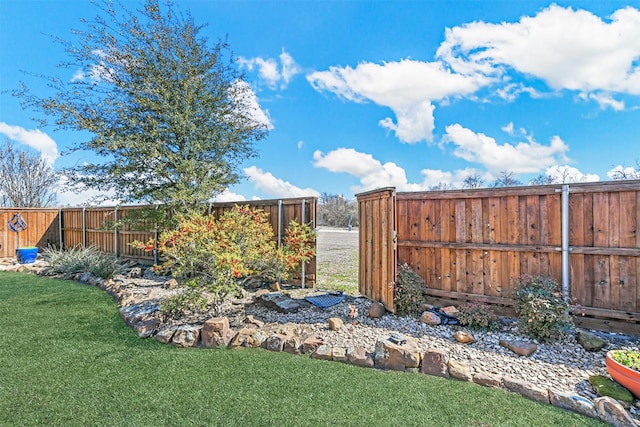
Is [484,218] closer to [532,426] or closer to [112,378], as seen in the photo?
[532,426]

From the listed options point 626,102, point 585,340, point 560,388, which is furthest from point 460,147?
point 560,388

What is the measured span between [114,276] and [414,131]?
30.0ft

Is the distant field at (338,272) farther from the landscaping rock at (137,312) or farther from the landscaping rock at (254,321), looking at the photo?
the landscaping rock at (137,312)

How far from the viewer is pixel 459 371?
8.68ft

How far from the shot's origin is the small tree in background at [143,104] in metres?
6.14

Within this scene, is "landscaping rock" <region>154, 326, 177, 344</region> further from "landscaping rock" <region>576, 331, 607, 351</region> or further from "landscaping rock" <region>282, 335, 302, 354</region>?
"landscaping rock" <region>576, 331, 607, 351</region>

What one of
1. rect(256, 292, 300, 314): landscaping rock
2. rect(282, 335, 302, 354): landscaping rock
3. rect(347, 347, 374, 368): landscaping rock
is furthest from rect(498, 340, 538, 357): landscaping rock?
rect(256, 292, 300, 314): landscaping rock

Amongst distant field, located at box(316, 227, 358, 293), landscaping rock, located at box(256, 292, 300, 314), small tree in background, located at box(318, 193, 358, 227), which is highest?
small tree in background, located at box(318, 193, 358, 227)

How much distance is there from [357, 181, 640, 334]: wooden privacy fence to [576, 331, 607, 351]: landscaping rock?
45cm

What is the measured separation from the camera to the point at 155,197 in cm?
668

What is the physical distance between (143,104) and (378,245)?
5.34 meters

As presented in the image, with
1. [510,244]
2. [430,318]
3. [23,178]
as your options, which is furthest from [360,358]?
[23,178]

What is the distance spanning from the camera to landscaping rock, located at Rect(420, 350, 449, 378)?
268 centimetres

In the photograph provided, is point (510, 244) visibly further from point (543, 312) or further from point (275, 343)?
point (275, 343)
